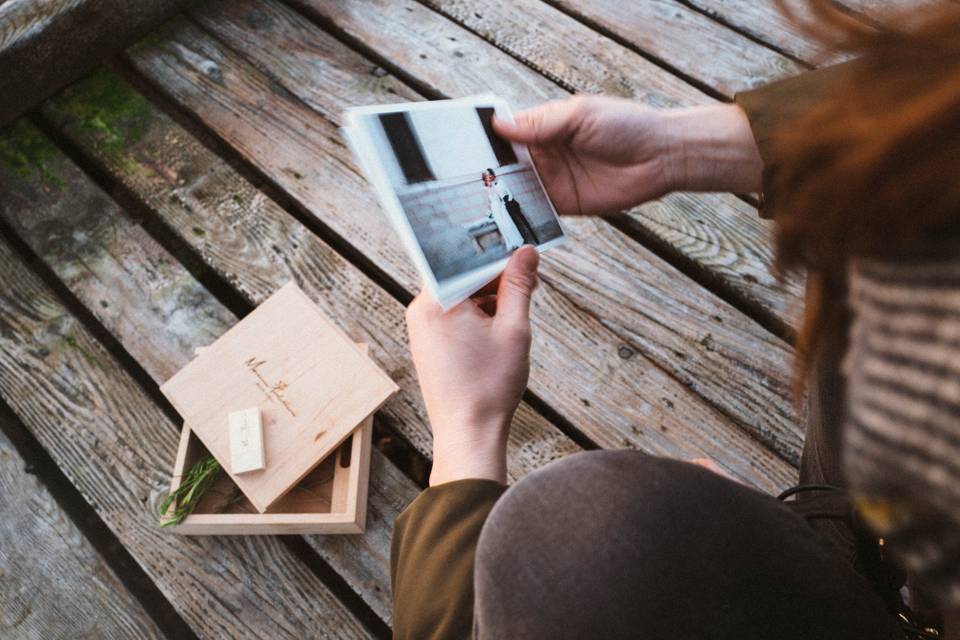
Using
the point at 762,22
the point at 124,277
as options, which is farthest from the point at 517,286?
the point at 762,22

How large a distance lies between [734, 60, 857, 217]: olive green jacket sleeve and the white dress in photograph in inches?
12.7

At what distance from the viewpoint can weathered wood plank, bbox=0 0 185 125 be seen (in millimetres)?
1243

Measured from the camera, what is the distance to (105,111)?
1345 mm

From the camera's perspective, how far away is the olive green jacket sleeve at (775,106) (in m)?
0.78

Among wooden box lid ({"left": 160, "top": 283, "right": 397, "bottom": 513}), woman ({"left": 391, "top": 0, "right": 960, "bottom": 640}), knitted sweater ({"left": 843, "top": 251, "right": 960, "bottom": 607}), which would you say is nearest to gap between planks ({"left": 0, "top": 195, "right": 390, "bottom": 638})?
wooden box lid ({"left": 160, "top": 283, "right": 397, "bottom": 513})

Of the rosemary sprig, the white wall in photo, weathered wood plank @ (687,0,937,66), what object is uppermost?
the white wall in photo

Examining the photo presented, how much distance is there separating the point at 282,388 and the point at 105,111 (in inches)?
31.6

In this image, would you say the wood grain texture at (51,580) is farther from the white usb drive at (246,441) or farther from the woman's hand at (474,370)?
the woman's hand at (474,370)

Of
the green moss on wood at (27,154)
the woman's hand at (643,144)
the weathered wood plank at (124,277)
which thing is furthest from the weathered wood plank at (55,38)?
the woman's hand at (643,144)

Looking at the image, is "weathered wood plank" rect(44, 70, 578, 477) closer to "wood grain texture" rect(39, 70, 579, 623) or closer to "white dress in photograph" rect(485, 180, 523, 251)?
"wood grain texture" rect(39, 70, 579, 623)

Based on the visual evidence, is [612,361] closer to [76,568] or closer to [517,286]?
[517,286]

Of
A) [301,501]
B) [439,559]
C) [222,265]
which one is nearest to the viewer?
[439,559]

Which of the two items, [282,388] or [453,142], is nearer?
[453,142]

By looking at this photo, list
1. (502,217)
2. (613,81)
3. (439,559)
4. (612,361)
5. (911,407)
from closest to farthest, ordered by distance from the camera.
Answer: (911,407) → (439,559) → (502,217) → (612,361) → (613,81)
